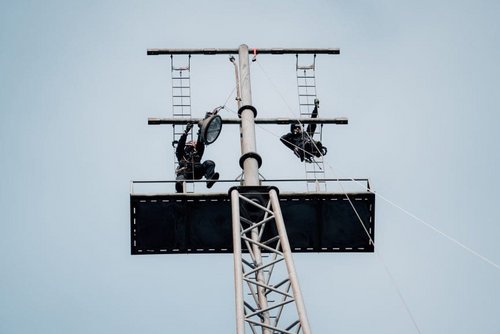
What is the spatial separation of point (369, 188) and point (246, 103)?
9.74 feet

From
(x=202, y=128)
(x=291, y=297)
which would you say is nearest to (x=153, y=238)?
(x=202, y=128)

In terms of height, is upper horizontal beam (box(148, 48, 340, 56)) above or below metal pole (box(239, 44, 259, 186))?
above

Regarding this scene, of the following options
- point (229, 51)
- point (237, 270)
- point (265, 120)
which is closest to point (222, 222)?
point (265, 120)

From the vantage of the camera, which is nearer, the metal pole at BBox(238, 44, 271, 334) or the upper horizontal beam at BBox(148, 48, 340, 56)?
the metal pole at BBox(238, 44, 271, 334)

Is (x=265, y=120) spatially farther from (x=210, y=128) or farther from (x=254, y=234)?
(x=254, y=234)

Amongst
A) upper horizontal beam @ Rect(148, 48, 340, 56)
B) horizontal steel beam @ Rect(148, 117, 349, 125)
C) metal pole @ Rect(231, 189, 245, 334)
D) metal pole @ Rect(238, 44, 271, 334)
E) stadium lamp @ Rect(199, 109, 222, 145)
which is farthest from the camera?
upper horizontal beam @ Rect(148, 48, 340, 56)

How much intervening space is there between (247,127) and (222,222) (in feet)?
6.16

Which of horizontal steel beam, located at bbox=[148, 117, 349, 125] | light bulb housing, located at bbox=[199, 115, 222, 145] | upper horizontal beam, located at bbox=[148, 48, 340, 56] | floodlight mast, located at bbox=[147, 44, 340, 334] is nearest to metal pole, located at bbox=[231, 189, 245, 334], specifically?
floodlight mast, located at bbox=[147, 44, 340, 334]

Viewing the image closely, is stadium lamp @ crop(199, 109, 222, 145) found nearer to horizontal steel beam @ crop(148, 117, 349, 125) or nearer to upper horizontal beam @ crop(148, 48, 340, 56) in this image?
horizontal steel beam @ crop(148, 117, 349, 125)

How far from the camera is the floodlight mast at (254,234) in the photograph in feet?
32.1

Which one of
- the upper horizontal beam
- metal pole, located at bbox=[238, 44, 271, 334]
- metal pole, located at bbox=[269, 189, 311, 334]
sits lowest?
metal pole, located at bbox=[269, 189, 311, 334]

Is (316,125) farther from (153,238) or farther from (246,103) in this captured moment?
(153,238)

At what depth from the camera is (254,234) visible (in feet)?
38.4

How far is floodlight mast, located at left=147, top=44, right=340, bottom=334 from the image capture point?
9773 mm
